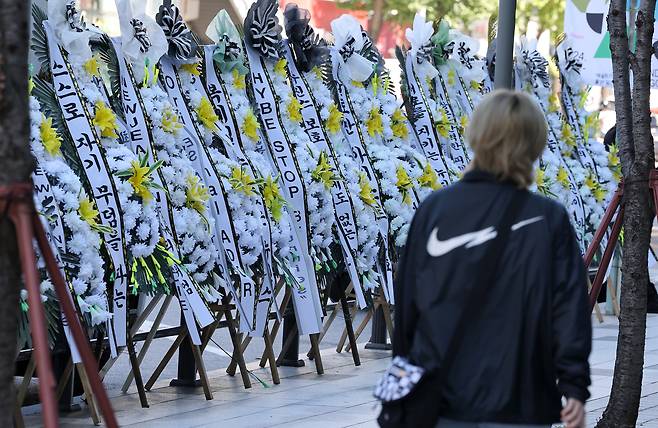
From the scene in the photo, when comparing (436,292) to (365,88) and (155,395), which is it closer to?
(155,395)

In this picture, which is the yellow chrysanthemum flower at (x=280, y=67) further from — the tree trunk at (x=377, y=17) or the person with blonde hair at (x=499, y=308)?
the tree trunk at (x=377, y=17)

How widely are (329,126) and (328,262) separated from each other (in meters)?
0.92

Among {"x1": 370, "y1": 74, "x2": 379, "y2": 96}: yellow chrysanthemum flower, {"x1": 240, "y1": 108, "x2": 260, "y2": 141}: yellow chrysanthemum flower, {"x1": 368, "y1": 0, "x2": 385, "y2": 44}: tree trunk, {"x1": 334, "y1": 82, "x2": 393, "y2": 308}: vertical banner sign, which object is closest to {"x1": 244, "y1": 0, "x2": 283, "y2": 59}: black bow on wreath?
{"x1": 240, "y1": 108, "x2": 260, "y2": 141}: yellow chrysanthemum flower

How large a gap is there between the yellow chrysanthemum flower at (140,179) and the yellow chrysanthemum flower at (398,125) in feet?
9.51

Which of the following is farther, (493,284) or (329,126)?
(329,126)

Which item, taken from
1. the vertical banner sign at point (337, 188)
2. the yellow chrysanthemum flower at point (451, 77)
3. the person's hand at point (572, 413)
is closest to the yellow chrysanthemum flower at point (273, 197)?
the vertical banner sign at point (337, 188)

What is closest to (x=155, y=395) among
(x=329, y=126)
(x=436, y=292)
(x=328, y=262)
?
(x=328, y=262)

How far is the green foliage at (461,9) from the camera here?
32.4 meters

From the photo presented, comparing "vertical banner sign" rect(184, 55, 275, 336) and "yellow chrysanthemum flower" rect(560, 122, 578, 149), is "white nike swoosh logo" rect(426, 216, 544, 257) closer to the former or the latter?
"vertical banner sign" rect(184, 55, 275, 336)

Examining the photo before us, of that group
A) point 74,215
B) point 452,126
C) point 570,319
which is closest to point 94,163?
point 74,215

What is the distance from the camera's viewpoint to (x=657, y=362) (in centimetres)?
937

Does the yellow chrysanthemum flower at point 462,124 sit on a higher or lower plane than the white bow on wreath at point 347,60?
lower

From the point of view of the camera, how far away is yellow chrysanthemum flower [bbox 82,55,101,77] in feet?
22.9

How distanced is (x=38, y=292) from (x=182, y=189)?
4.07m
